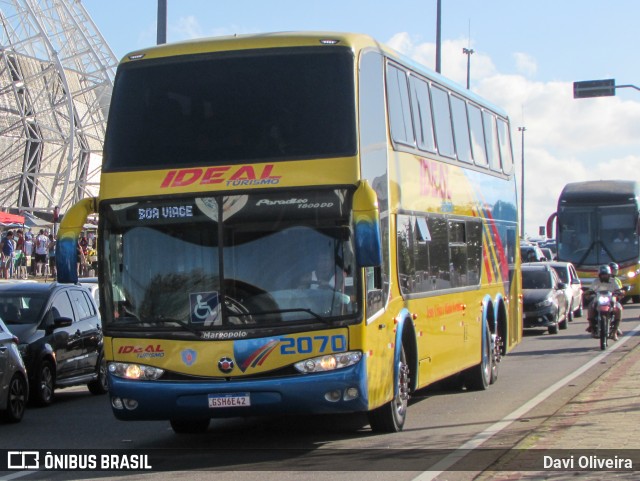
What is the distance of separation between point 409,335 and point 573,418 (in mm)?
1910

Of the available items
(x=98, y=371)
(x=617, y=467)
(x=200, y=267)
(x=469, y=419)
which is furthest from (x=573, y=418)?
(x=98, y=371)

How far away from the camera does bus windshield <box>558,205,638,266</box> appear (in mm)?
41438

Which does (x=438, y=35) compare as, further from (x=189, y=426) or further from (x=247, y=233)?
(x=247, y=233)

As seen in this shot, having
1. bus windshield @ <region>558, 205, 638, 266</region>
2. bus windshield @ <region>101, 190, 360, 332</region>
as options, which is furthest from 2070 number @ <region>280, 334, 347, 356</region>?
bus windshield @ <region>558, 205, 638, 266</region>

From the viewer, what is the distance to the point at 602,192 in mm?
41562

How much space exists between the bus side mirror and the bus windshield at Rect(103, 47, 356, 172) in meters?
0.51

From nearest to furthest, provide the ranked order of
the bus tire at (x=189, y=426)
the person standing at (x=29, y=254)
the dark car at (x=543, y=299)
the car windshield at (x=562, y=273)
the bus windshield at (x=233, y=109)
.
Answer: the bus windshield at (x=233, y=109) → the bus tire at (x=189, y=426) → the dark car at (x=543, y=299) → the car windshield at (x=562, y=273) → the person standing at (x=29, y=254)

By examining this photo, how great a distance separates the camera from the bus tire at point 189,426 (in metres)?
13.6

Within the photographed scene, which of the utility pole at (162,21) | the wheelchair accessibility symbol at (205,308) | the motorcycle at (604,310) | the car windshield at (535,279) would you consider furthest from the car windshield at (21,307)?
the car windshield at (535,279)

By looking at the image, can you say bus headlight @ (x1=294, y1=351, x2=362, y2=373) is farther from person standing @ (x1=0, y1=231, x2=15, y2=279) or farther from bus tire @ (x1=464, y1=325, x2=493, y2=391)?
person standing @ (x1=0, y1=231, x2=15, y2=279)

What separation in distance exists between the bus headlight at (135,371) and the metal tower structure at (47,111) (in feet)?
200

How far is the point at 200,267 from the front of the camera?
38.6ft

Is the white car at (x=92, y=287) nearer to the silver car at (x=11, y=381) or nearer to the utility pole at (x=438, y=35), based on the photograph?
the silver car at (x=11, y=381)

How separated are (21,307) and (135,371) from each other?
6732mm
